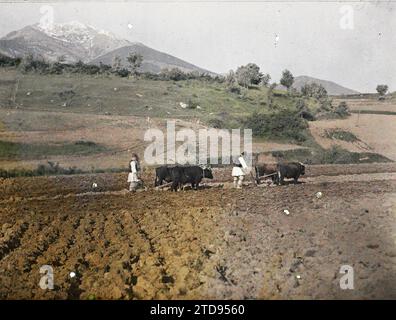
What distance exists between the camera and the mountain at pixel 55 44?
2955cm

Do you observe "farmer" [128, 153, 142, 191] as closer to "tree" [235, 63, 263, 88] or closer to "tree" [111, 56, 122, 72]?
"tree" [235, 63, 263, 88]

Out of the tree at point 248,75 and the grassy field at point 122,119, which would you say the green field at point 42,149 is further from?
the tree at point 248,75

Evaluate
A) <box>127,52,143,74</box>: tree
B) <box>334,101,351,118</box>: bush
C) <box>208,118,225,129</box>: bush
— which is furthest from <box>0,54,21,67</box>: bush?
<box>334,101,351,118</box>: bush

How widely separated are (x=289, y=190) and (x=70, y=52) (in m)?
26.9

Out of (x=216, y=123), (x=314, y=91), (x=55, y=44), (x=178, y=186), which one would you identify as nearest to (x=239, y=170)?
(x=178, y=186)

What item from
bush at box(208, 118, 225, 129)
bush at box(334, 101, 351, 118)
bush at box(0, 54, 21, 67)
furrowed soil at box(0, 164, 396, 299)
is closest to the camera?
furrowed soil at box(0, 164, 396, 299)

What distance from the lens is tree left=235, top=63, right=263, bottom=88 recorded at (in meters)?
39.9

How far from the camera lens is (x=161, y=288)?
7.60 meters

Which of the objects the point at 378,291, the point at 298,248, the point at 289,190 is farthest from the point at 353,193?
the point at 378,291

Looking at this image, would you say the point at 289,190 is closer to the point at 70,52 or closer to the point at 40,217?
the point at 40,217

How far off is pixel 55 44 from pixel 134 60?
6642 mm

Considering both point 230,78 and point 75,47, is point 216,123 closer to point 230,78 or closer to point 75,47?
point 230,78

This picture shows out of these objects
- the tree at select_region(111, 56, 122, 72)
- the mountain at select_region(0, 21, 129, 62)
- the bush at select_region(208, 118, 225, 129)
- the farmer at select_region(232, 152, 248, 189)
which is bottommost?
the farmer at select_region(232, 152, 248, 189)

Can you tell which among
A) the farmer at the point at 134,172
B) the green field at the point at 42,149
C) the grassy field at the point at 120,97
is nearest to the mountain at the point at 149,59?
the grassy field at the point at 120,97
